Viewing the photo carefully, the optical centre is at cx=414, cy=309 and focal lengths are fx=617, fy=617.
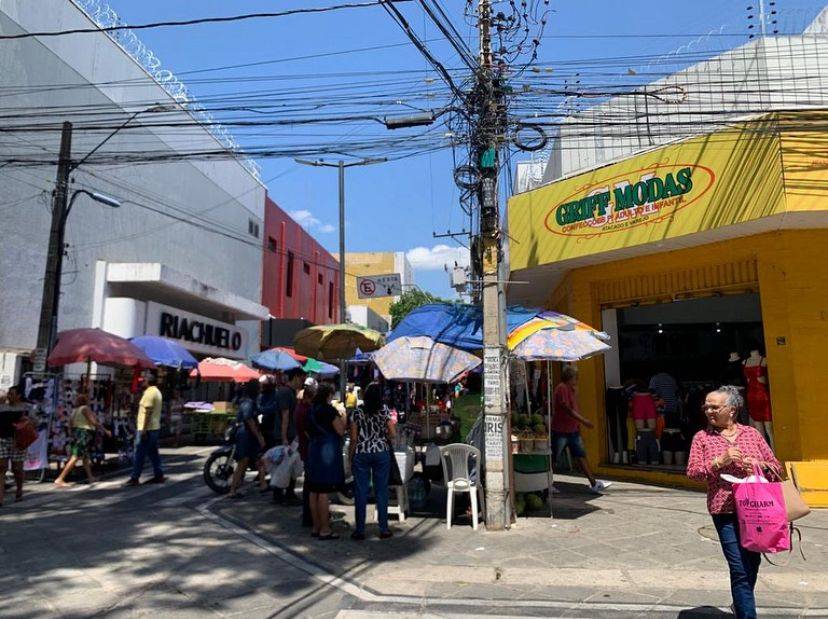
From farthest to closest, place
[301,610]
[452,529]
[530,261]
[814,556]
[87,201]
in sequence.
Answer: [87,201] → [530,261] → [452,529] → [814,556] → [301,610]

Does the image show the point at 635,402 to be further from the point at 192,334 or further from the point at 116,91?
the point at 116,91

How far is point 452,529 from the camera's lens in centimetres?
701

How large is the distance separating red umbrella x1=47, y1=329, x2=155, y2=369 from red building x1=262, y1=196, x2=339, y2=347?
51.1ft

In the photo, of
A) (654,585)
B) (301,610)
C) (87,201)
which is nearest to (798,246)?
(654,585)

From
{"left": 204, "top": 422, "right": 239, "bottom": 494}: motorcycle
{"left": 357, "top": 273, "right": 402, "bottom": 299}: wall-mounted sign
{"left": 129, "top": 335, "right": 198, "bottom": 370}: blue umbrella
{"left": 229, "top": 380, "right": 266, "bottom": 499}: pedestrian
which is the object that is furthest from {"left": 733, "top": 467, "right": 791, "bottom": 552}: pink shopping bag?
{"left": 357, "top": 273, "right": 402, "bottom": 299}: wall-mounted sign

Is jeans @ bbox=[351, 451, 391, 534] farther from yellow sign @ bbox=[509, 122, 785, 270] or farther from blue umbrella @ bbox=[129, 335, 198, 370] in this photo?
blue umbrella @ bbox=[129, 335, 198, 370]

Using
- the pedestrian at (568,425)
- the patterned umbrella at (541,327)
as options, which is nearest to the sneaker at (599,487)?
the pedestrian at (568,425)

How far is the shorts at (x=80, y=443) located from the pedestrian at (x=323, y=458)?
215 inches

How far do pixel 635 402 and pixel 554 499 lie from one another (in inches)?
116

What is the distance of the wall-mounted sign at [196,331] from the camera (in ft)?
60.0

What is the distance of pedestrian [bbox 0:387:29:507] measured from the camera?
8.18m

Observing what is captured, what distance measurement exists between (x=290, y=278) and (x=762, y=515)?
1221 inches

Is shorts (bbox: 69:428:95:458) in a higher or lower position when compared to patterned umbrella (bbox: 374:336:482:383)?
lower

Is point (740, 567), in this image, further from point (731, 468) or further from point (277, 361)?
point (277, 361)
